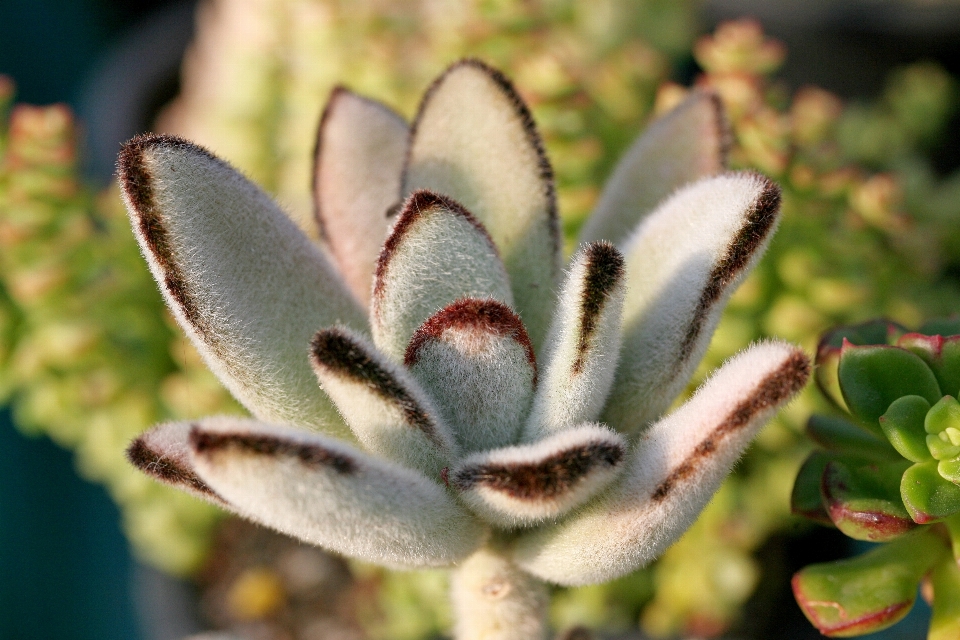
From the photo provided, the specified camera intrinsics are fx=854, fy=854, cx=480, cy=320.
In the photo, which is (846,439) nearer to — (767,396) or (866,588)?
(866,588)

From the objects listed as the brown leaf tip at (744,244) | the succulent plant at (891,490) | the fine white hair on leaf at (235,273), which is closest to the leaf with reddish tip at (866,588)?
the succulent plant at (891,490)

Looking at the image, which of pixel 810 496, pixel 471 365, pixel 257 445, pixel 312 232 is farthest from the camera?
pixel 312 232

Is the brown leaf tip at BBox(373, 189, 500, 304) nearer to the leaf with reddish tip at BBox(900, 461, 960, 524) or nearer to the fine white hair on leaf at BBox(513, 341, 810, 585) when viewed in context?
the fine white hair on leaf at BBox(513, 341, 810, 585)

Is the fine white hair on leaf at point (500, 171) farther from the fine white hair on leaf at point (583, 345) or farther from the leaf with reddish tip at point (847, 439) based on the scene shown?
the leaf with reddish tip at point (847, 439)

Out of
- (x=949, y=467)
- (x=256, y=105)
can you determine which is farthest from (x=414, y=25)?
(x=949, y=467)

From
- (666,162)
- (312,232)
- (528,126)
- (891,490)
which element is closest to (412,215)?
(528,126)

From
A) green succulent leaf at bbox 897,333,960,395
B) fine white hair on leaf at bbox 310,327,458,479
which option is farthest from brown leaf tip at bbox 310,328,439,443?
green succulent leaf at bbox 897,333,960,395

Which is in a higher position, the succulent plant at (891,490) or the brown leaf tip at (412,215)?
the brown leaf tip at (412,215)
